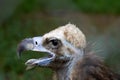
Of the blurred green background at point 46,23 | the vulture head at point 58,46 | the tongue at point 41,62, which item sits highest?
the blurred green background at point 46,23

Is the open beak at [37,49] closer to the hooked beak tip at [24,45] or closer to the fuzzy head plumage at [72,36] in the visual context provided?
the hooked beak tip at [24,45]

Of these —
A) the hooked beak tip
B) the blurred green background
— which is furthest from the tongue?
the blurred green background

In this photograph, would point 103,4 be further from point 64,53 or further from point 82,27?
point 64,53

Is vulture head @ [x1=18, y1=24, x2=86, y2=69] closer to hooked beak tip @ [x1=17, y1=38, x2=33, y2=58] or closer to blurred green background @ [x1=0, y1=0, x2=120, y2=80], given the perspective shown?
hooked beak tip @ [x1=17, y1=38, x2=33, y2=58]

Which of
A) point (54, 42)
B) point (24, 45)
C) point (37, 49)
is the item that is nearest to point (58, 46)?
point (54, 42)

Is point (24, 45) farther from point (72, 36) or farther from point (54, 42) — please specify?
point (72, 36)

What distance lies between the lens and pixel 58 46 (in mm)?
6320

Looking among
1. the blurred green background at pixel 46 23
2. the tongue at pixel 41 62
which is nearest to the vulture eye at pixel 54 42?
the tongue at pixel 41 62

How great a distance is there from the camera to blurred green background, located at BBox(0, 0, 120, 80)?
915cm

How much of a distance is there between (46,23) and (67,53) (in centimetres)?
496

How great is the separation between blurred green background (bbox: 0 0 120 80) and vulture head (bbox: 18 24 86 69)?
147 cm

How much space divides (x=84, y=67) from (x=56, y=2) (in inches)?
217

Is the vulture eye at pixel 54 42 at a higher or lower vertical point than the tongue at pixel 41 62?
higher

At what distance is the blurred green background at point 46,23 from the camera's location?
9148 millimetres
